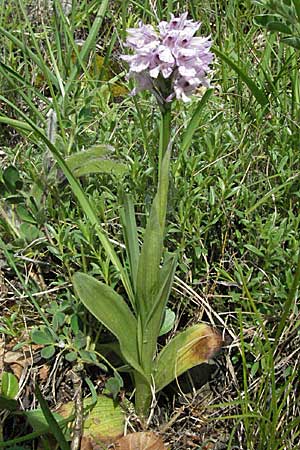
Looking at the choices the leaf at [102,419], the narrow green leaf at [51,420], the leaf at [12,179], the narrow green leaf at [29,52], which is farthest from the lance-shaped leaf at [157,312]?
the narrow green leaf at [29,52]

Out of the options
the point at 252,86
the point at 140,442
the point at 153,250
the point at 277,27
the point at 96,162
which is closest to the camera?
the point at 277,27

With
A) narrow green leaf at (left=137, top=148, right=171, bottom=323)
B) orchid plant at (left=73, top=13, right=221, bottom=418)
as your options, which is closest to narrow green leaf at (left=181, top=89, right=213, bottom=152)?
orchid plant at (left=73, top=13, right=221, bottom=418)

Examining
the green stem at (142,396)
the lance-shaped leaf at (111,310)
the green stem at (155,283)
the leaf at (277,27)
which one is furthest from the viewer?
the green stem at (142,396)

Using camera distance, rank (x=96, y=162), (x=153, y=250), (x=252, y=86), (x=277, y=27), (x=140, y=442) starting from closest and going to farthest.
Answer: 1. (x=277, y=27)
2. (x=153, y=250)
3. (x=140, y=442)
4. (x=96, y=162)
5. (x=252, y=86)

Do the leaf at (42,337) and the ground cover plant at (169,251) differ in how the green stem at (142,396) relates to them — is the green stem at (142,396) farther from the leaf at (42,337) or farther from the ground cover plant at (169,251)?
the leaf at (42,337)

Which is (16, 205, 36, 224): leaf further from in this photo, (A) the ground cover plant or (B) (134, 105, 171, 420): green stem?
(B) (134, 105, 171, 420): green stem

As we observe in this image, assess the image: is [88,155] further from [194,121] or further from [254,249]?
[254,249]

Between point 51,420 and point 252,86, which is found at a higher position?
point 252,86

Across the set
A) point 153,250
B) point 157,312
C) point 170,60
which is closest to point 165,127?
point 170,60
